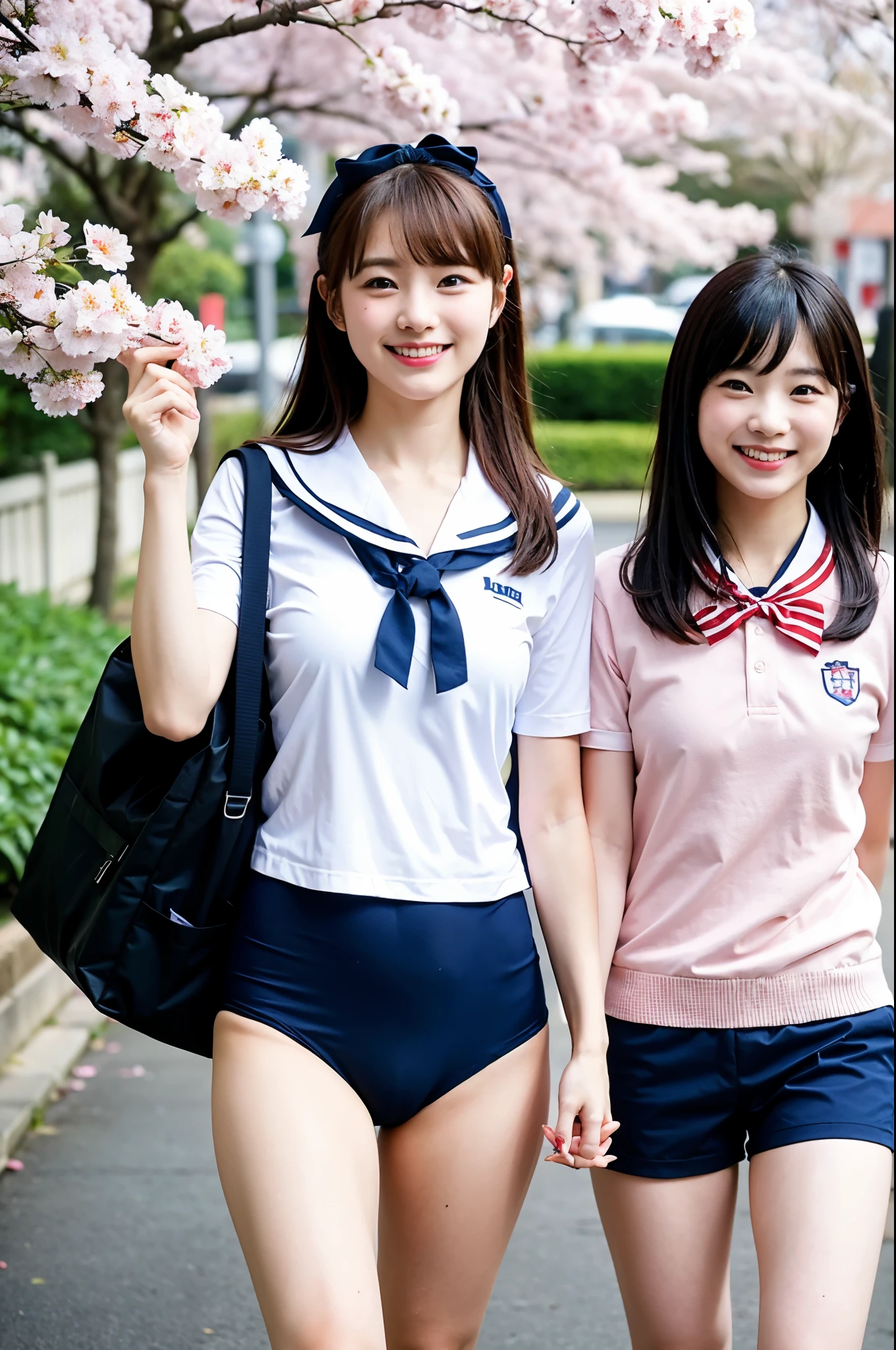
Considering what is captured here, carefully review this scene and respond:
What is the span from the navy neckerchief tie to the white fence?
7.39m

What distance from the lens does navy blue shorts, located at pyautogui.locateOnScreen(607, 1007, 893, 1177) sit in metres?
2.21

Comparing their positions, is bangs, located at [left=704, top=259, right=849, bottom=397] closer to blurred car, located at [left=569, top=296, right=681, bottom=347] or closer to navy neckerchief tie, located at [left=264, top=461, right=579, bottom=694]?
navy neckerchief tie, located at [left=264, top=461, right=579, bottom=694]

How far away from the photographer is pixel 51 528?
36.4 feet

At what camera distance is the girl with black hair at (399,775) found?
2.02 meters

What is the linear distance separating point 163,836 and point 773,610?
935mm

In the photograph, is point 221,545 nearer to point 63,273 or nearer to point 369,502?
point 369,502

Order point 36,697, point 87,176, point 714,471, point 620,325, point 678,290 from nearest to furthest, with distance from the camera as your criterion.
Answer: point 714,471 < point 36,697 < point 87,176 < point 620,325 < point 678,290

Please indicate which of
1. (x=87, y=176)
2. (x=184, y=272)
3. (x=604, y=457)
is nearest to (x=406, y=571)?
(x=87, y=176)

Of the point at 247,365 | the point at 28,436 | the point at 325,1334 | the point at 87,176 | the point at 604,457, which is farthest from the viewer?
the point at 247,365

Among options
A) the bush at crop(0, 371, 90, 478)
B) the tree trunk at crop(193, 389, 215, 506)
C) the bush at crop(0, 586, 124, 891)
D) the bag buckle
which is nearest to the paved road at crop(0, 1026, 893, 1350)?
the bush at crop(0, 586, 124, 891)

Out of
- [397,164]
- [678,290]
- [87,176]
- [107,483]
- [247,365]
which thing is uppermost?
[678,290]

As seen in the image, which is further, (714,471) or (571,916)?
(714,471)

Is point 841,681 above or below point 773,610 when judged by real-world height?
below

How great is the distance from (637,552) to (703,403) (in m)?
0.25
